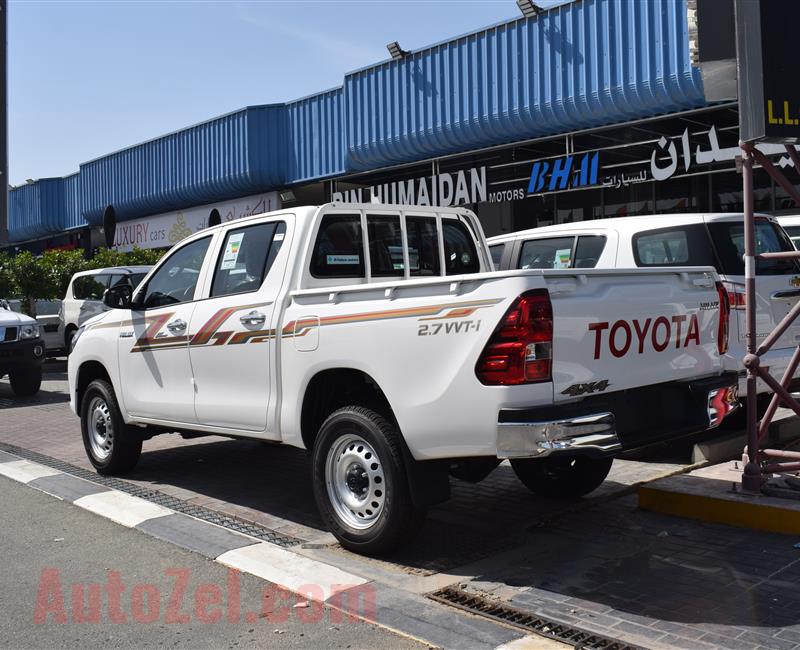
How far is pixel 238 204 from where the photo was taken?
2367 cm

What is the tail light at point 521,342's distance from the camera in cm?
425

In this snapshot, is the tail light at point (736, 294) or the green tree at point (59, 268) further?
the green tree at point (59, 268)

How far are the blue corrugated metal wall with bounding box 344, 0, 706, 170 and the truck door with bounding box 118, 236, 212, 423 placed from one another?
9254mm

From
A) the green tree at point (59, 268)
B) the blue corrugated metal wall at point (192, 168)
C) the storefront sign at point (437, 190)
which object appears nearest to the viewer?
the storefront sign at point (437, 190)

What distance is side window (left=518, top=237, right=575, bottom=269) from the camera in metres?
8.02

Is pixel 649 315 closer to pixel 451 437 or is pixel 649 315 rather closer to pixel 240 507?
pixel 451 437

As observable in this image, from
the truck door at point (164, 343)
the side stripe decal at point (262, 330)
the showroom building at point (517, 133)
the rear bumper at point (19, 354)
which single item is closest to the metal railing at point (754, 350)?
the side stripe decal at point (262, 330)

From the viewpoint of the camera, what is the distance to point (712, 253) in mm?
7090

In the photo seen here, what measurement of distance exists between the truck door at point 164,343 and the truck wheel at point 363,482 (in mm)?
1638

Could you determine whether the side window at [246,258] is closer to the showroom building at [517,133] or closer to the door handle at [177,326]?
the door handle at [177,326]

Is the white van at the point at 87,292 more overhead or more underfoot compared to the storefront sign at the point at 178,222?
more underfoot

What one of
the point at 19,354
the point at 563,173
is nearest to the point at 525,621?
the point at 19,354

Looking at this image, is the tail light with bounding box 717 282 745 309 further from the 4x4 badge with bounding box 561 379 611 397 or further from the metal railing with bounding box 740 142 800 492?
the 4x4 badge with bounding box 561 379 611 397

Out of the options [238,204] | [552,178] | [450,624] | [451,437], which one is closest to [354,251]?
[451,437]
